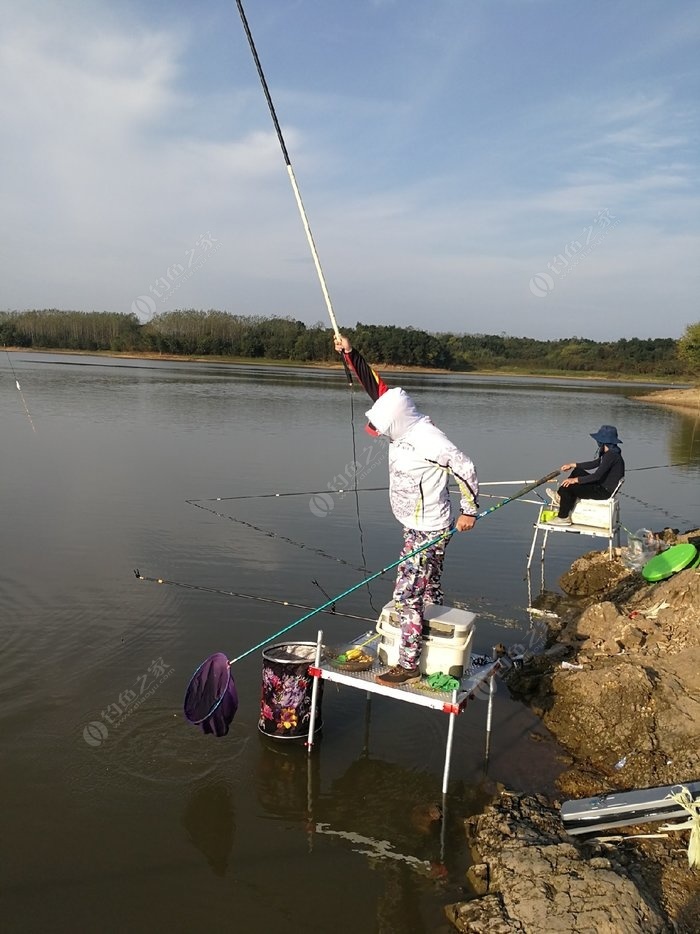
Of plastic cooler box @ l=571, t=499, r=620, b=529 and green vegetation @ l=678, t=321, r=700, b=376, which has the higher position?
green vegetation @ l=678, t=321, r=700, b=376

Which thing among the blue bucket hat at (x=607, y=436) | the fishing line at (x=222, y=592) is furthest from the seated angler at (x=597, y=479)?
the fishing line at (x=222, y=592)

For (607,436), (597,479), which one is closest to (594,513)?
(597,479)

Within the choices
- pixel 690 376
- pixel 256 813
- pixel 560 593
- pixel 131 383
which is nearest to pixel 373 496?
pixel 560 593

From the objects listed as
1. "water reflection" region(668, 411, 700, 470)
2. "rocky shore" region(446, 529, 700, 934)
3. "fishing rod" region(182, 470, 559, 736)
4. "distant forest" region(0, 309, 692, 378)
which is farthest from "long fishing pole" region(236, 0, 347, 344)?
"distant forest" region(0, 309, 692, 378)

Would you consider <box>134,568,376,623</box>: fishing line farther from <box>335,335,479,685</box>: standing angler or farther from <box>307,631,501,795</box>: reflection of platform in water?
<box>335,335,479,685</box>: standing angler

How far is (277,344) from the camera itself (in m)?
96.1

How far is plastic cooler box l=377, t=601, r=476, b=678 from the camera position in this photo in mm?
5051

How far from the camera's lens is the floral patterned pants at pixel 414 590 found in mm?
5023

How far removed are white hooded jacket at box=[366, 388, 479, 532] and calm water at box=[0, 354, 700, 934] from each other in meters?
1.92

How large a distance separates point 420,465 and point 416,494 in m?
0.22

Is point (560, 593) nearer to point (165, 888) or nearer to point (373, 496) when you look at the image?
point (373, 496)

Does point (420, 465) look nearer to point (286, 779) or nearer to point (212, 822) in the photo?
point (286, 779)

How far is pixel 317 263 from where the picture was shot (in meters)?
5.68

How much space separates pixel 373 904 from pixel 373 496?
11258 millimetres
